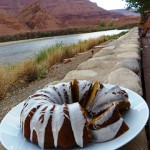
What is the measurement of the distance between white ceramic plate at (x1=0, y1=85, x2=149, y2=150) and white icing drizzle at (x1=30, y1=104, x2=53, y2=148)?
37mm

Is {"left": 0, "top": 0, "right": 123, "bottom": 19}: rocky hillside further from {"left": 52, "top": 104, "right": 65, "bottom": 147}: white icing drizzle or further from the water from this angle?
{"left": 52, "top": 104, "right": 65, "bottom": 147}: white icing drizzle

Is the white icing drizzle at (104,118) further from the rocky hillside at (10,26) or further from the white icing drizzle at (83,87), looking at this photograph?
the rocky hillside at (10,26)

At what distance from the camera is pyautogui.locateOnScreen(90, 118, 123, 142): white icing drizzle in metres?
0.63

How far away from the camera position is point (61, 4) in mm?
83750

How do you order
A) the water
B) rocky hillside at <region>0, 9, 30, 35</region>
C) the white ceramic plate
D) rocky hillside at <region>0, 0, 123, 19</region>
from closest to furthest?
the white ceramic plate
the water
rocky hillside at <region>0, 9, 30, 35</region>
rocky hillside at <region>0, 0, 123, 19</region>

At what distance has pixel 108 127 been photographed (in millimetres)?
655

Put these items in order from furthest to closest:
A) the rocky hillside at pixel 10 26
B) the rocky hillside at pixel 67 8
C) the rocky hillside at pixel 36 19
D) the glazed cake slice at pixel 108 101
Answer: the rocky hillside at pixel 67 8
the rocky hillside at pixel 36 19
the rocky hillside at pixel 10 26
the glazed cake slice at pixel 108 101

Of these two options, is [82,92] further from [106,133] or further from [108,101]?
[106,133]

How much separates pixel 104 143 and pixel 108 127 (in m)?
0.06

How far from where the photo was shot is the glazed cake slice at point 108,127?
636 mm

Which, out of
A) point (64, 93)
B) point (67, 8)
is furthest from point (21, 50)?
point (67, 8)

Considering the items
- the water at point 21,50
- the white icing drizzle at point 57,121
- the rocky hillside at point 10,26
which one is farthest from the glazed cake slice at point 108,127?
the rocky hillside at point 10,26

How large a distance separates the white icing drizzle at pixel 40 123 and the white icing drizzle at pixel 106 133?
0.18 metres

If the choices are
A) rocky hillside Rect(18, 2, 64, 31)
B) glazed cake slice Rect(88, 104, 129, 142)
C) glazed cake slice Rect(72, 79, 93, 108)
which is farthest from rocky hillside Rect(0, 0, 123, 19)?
glazed cake slice Rect(88, 104, 129, 142)
